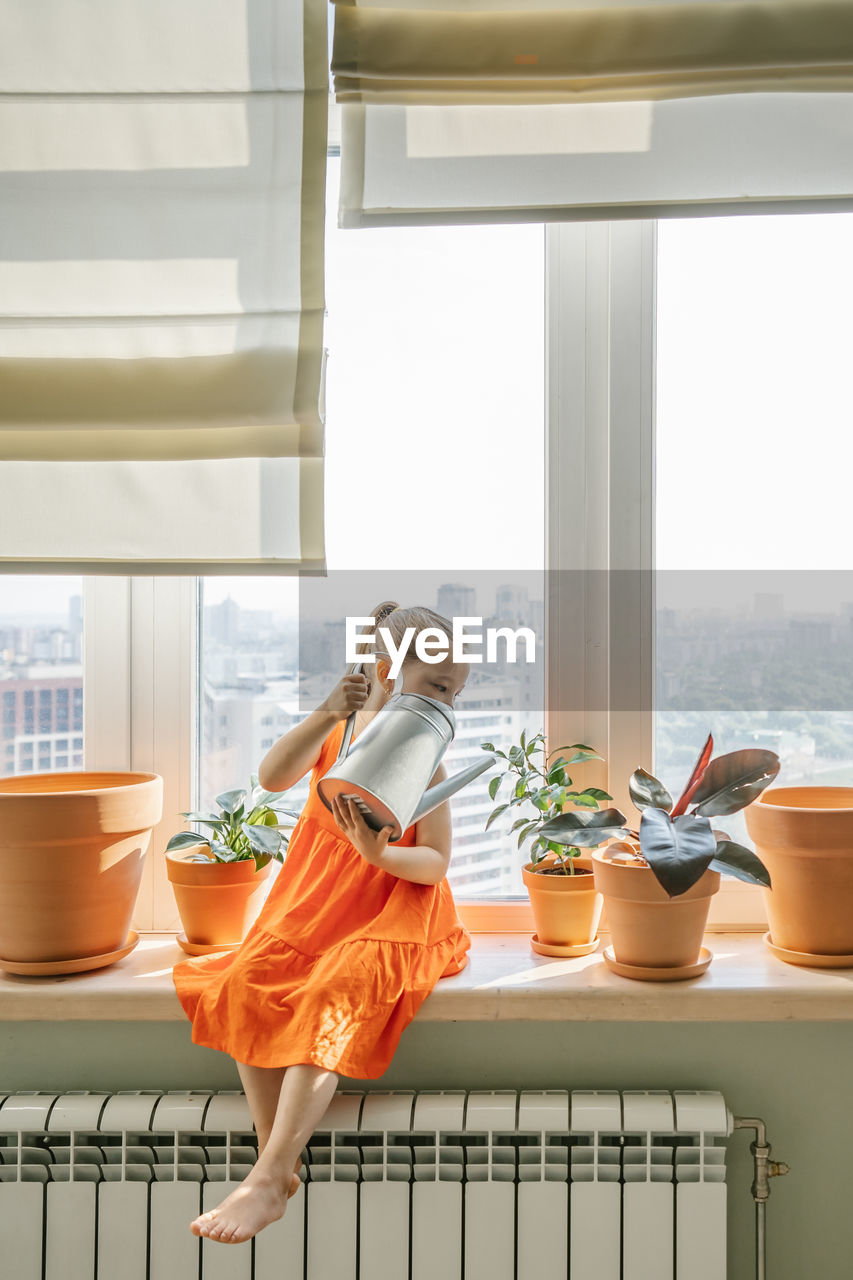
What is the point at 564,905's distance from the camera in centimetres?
118

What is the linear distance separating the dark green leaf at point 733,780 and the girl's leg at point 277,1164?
57 cm

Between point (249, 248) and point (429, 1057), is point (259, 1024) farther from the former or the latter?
point (249, 248)

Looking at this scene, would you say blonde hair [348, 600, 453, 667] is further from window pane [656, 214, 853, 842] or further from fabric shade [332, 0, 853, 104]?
fabric shade [332, 0, 853, 104]

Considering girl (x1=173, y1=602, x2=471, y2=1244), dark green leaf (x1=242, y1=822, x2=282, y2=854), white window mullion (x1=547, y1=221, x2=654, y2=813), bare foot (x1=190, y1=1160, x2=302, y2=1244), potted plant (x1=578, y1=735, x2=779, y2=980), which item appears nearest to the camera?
bare foot (x1=190, y1=1160, x2=302, y2=1244)

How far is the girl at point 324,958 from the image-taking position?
→ 3.13 ft

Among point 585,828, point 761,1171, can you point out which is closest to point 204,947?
point 585,828

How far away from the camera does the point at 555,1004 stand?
1069 millimetres

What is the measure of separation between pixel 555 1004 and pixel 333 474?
2.73 ft

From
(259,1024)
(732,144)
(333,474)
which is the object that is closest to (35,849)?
(259,1024)

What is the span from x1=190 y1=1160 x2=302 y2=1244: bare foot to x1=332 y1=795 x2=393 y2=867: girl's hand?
0.36m

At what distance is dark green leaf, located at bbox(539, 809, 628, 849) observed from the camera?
1.10 metres

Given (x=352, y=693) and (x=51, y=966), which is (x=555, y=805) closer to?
(x=352, y=693)

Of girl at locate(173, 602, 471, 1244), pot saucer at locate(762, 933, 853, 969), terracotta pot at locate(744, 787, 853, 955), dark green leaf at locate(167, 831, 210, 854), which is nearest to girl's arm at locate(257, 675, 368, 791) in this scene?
girl at locate(173, 602, 471, 1244)

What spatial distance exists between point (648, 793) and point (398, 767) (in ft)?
1.36
